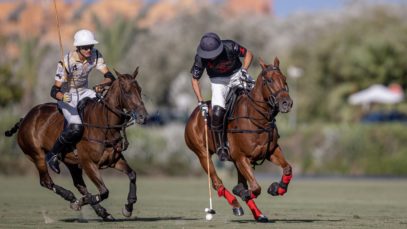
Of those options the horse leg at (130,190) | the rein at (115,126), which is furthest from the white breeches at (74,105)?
the horse leg at (130,190)

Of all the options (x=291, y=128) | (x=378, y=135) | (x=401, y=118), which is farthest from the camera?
(x=401, y=118)

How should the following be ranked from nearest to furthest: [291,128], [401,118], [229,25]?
[291,128] → [401,118] → [229,25]

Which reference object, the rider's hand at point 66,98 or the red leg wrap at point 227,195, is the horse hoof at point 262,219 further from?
the rider's hand at point 66,98

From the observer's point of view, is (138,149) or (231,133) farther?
(138,149)

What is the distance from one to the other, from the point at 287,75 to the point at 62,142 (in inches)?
1605

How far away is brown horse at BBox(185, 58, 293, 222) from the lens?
15383 millimetres

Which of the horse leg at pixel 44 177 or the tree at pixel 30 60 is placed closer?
the horse leg at pixel 44 177

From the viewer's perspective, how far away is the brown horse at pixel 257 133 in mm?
15383

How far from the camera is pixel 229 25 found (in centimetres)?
7294

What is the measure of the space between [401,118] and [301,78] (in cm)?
1360

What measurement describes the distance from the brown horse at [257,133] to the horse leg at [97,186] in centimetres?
182

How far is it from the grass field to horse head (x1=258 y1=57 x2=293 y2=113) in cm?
171

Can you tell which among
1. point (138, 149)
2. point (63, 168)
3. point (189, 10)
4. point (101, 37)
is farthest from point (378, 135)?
point (189, 10)

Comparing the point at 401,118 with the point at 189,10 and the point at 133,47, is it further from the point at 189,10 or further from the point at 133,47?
the point at 189,10
